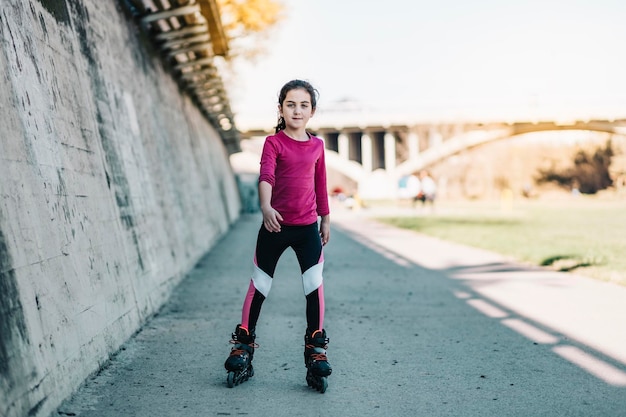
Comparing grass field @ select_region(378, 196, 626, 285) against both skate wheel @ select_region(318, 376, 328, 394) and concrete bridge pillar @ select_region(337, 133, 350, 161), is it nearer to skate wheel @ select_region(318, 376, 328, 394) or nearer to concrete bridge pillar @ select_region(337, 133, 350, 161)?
skate wheel @ select_region(318, 376, 328, 394)

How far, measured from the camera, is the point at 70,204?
15.3ft

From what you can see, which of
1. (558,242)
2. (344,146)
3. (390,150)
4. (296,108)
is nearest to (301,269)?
(296,108)

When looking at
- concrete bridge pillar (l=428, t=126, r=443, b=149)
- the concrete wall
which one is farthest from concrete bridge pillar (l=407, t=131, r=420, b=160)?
the concrete wall

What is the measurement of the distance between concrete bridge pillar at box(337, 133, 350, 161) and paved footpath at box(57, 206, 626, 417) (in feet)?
147

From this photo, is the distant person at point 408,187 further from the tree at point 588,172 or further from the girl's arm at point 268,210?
the girl's arm at point 268,210

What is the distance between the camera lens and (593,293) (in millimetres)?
8227

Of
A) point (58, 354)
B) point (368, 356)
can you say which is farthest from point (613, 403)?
point (58, 354)

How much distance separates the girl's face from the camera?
449 centimetres

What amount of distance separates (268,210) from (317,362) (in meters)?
0.89

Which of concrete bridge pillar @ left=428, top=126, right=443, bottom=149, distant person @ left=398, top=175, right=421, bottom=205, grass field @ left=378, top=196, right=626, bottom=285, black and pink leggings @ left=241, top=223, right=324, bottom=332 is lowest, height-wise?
distant person @ left=398, top=175, right=421, bottom=205

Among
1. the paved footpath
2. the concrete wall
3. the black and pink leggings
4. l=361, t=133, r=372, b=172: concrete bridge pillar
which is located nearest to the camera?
the concrete wall

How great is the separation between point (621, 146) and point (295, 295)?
52462mm

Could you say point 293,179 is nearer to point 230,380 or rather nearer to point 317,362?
point 317,362

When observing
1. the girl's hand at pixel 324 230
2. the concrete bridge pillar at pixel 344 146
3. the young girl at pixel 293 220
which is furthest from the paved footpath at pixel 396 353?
the concrete bridge pillar at pixel 344 146
